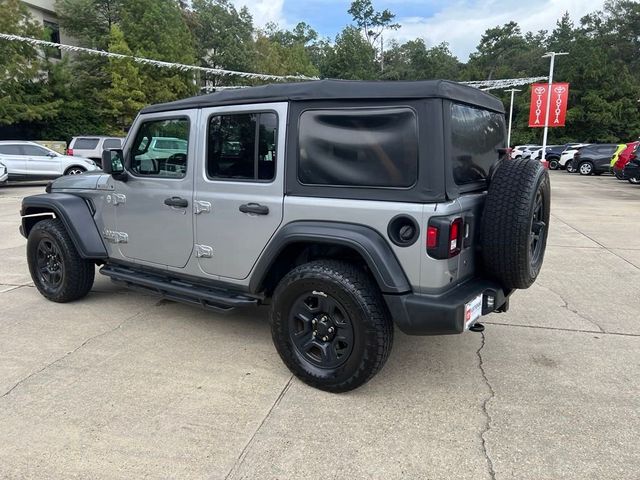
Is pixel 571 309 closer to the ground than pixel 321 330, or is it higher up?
closer to the ground

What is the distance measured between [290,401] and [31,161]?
1698 cm

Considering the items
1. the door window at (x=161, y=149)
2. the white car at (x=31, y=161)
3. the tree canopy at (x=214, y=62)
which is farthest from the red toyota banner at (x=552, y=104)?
the door window at (x=161, y=149)

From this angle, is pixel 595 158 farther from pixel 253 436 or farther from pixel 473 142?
pixel 253 436

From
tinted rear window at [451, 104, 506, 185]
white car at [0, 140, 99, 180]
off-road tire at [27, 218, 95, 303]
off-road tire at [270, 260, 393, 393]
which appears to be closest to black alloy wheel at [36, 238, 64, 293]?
off-road tire at [27, 218, 95, 303]

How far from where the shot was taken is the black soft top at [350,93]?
2.91 meters

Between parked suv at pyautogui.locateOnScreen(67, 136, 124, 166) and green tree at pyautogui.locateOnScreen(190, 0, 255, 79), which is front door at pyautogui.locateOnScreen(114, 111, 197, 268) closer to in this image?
parked suv at pyautogui.locateOnScreen(67, 136, 124, 166)

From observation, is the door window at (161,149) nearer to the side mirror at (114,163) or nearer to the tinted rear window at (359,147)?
the side mirror at (114,163)

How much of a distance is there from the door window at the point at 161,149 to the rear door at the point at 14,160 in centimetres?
1483

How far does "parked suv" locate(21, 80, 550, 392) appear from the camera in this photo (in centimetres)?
291

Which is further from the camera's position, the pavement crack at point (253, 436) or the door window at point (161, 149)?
the door window at point (161, 149)

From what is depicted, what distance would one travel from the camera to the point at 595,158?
1030 inches

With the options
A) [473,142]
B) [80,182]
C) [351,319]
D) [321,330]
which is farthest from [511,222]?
[80,182]

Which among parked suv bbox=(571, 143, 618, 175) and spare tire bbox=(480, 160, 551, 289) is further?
parked suv bbox=(571, 143, 618, 175)

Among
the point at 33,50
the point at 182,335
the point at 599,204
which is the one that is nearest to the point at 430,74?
the point at 33,50
